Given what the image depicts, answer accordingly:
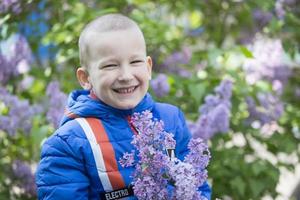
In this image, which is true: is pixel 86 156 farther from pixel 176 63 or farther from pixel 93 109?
pixel 176 63

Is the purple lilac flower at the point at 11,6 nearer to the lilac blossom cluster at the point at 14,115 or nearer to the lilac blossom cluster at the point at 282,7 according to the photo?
the lilac blossom cluster at the point at 14,115

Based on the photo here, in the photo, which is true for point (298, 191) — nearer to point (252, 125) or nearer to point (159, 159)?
point (252, 125)

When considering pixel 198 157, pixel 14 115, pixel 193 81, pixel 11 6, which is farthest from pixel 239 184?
pixel 198 157

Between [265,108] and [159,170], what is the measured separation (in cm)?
223

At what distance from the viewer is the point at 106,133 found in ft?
8.45

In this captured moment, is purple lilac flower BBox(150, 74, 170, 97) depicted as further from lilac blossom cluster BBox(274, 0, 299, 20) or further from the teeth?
the teeth

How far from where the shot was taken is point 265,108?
4195 mm

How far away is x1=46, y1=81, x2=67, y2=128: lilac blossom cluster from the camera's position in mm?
3520

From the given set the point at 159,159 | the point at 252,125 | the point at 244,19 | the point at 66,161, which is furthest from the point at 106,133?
the point at 244,19

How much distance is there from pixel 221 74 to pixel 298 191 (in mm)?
1212

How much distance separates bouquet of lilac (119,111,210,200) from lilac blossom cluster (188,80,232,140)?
1391 mm

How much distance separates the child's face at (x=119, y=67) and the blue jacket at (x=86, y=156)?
0.19ft

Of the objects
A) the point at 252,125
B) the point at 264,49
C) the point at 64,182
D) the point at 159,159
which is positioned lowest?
the point at 252,125

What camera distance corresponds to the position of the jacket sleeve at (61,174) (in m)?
2.48
